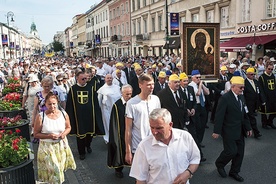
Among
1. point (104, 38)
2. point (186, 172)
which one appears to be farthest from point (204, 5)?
point (104, 38)

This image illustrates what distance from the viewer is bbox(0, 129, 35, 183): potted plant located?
3.90 metres

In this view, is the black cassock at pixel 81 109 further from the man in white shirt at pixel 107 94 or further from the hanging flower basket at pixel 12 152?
the hanging flower basket at pixel 12 152

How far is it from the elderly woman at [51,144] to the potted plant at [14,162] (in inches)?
9.9

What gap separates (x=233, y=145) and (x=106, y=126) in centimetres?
354

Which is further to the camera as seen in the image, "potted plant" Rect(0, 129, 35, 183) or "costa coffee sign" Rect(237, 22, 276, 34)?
"costa coffee sign" Rect(237, 22, 276, 34)

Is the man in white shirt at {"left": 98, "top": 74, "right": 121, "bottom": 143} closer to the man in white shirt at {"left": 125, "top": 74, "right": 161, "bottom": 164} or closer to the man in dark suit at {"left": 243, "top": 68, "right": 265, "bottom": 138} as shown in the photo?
the man in white shirt at {"left": 125, "top": 74, "right": 161, "bottom": 164}

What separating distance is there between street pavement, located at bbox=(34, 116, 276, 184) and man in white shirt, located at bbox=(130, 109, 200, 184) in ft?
8.77

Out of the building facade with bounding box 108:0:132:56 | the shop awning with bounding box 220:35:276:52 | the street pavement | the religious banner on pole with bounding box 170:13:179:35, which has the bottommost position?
the street pavement

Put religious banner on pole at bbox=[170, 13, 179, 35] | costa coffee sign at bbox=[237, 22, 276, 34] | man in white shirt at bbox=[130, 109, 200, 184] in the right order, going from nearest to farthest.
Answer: man in white shirt at bbox=[130, 109, 200, 184], costa coffee sign at bbox=[237, 22, 276, 34], religious banner on pole at bbox=[170, 13, 179, 35]

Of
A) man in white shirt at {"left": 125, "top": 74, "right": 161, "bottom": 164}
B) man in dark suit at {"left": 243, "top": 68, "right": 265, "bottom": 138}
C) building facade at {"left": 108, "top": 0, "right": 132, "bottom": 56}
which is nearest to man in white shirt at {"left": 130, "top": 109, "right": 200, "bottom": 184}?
man in white shirt at {"left": 125, "top": 74, "right": 161, "bottom": 164}

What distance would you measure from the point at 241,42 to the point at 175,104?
1593cm

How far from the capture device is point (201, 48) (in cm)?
872

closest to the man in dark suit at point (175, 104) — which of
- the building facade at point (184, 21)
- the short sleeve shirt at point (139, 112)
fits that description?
the short sleeve shirt at point (139, 112)

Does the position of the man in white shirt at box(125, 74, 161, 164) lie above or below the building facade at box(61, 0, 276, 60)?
below
